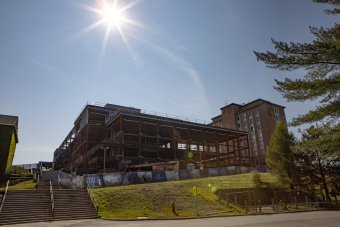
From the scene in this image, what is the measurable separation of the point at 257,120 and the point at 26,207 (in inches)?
3784

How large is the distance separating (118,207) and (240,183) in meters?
19.4

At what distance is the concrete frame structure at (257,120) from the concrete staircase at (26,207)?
85248 millimetres

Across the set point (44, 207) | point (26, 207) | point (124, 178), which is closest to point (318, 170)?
point (124, 178)

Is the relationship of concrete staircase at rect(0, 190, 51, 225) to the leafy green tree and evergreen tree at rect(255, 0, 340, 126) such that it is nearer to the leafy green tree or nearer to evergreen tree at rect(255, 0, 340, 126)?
evergreen tree at rect(255, 0, 340, 126)

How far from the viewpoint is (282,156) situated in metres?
40.4

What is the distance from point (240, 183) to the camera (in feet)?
129

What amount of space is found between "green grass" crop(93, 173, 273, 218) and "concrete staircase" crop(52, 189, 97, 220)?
1058 millimetres

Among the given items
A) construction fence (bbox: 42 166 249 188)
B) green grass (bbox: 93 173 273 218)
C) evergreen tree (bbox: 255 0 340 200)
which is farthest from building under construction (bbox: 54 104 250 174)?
evergreen tree (bbox: 255 0 340 200)

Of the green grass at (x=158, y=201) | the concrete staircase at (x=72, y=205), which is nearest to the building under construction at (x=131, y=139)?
the green grass at (x=158, y=201)

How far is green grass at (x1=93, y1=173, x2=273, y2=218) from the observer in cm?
2619

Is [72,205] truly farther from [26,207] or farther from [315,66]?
[315,66]

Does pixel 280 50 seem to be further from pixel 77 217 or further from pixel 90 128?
pixel 90 128

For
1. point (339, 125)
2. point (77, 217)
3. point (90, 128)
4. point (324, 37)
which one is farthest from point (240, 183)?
point (90, 128)

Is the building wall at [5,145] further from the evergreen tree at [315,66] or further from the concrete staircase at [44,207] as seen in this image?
the evergreen tree at [315,66]
